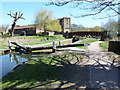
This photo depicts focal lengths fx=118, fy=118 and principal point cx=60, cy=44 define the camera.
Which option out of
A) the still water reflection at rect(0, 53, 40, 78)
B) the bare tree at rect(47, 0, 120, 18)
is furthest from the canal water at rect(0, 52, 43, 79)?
the bare tree at rect(47, 0, 120, 18)

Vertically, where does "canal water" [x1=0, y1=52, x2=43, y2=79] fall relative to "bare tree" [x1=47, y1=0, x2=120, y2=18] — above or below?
below

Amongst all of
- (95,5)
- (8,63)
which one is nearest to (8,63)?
(8,63)

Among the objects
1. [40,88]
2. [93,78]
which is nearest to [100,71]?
[93,78]

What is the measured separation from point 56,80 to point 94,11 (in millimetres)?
2503

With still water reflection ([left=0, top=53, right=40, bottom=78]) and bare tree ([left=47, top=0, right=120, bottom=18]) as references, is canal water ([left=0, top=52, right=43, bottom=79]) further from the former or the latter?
bare tree ([left=47, top=0, right=120, bottom=18])

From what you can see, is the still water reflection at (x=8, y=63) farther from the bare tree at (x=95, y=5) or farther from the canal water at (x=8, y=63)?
the bare tree at (x=95, y=5)

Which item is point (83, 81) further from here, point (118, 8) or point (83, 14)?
point (118, 8)

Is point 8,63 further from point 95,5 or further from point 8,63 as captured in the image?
point 95,5

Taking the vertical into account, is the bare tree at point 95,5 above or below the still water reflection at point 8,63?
above

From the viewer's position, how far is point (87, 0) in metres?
3.46

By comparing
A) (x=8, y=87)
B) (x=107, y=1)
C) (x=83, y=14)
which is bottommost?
(x=8, y=87)

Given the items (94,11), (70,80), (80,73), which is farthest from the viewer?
(94,11)

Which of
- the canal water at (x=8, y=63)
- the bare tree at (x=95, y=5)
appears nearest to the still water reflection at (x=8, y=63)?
the canal water at (x=8, y=63)

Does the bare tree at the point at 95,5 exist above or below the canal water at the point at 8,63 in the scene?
above
